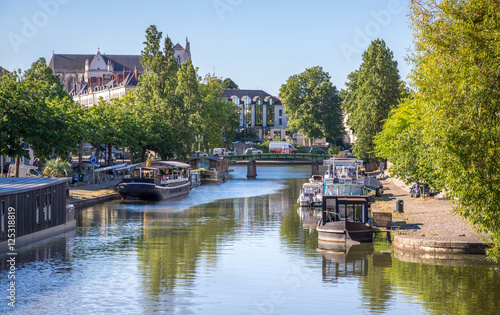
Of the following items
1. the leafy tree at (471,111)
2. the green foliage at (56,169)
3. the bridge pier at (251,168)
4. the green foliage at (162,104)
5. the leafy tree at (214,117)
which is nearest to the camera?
the leafy tree at (471,111)

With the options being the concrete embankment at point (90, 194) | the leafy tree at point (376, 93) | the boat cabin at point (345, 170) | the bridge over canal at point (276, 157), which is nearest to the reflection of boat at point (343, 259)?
the concrete embankment at point (90, 194)

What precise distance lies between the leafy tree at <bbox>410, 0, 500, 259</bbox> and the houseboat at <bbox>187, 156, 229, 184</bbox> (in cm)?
8436

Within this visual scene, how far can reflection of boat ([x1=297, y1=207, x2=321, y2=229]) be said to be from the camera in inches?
2051

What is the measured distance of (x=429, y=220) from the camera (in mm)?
46344

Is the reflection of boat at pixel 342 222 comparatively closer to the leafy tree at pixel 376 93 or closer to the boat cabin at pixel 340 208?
the boat cabin at pixel 340 208

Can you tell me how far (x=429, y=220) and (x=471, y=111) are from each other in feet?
82.4

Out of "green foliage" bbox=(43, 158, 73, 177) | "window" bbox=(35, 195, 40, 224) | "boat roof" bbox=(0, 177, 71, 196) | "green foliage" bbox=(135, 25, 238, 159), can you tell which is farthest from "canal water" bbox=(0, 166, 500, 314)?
"green foliage" bbox=(135, 25, 238, 159)

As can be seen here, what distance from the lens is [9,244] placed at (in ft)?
116

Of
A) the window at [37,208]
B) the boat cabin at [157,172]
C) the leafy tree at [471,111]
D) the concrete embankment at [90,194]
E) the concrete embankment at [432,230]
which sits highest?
the leafy tree at [471,111]

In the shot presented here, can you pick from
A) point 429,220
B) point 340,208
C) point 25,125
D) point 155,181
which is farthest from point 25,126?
point 429,220

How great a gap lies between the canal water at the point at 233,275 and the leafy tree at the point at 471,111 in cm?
559

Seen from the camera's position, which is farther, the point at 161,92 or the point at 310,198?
the point at 161,92

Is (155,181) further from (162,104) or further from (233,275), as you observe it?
(233,275)

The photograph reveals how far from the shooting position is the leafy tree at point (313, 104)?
165 metres
